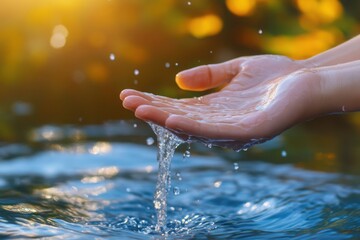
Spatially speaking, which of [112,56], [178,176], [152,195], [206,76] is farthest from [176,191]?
[112,56]

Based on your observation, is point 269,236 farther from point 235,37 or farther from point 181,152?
point 235,37

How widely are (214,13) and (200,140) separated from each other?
4.54m

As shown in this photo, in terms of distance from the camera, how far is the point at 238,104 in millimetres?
2572

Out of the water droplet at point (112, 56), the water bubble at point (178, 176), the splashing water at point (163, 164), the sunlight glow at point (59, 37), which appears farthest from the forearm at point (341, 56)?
the sunlight glow at point (59, 37)

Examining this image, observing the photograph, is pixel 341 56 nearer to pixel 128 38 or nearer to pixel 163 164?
pixel 163 164

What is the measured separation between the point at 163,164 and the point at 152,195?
0.56 metres

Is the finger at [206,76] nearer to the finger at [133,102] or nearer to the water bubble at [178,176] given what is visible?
the finger at [133,102]

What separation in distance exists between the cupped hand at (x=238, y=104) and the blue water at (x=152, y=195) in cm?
41

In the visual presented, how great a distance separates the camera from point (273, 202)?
2984 mm

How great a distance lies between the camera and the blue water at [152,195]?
2.44m

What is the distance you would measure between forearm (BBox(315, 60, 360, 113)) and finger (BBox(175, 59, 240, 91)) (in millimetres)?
453

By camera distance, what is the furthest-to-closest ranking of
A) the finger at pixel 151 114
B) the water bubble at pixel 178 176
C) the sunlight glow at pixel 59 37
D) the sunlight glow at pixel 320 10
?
the sunlight glow at pixel 59 37 → the sunlight glow at pixel 320 10 → the water bubble at pixel 178 176 → the finger at pixel 151 114

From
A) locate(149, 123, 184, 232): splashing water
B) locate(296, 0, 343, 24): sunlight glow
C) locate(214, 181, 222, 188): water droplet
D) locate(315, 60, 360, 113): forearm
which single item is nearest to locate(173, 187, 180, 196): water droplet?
locate(214, 181, 222, 188): water droplet

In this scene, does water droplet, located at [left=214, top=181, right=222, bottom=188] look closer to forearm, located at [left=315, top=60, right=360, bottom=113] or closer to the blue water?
the blue water
